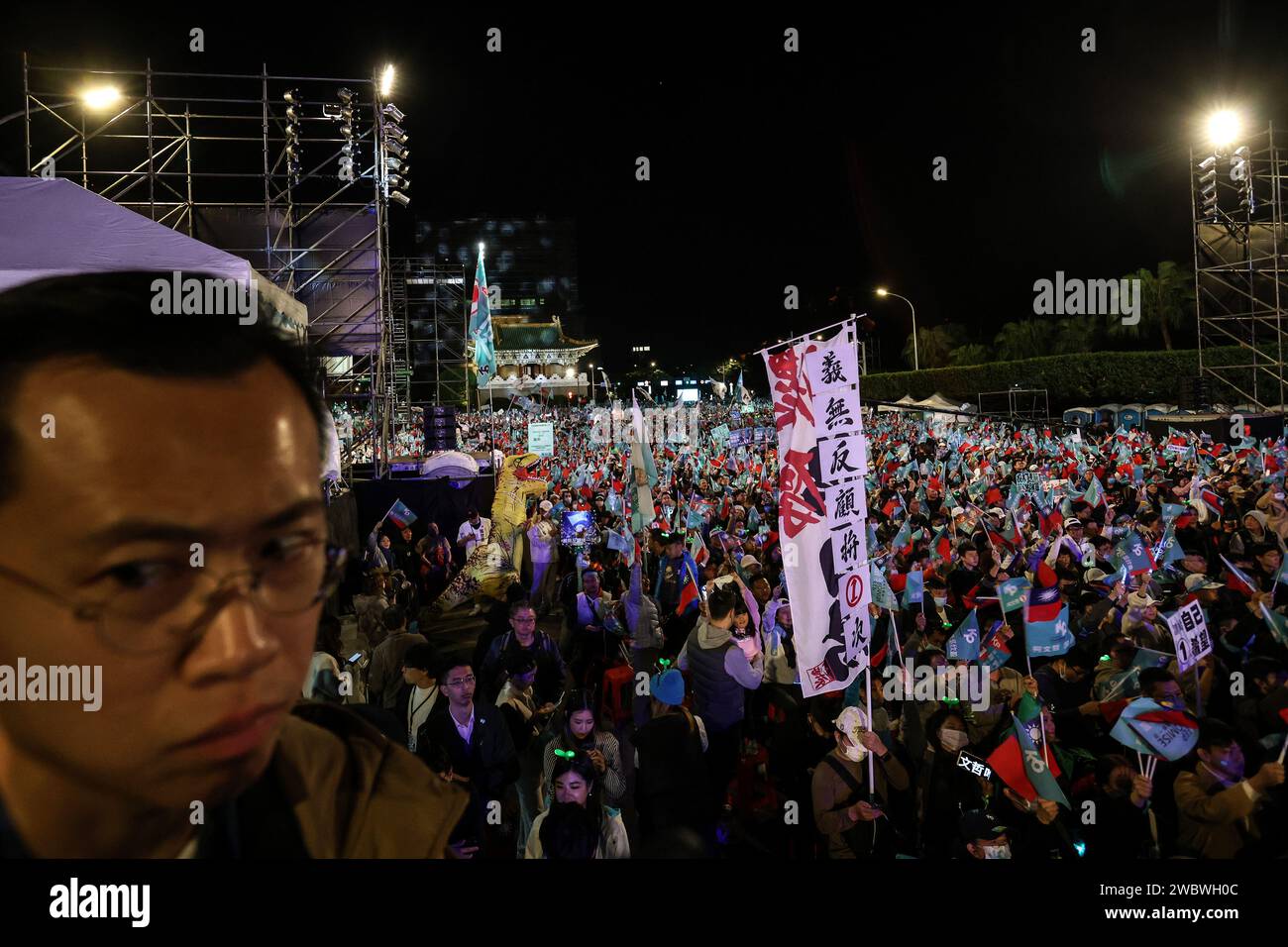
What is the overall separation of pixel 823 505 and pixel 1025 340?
48.3m

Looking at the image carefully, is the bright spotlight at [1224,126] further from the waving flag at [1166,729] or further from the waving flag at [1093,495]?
the waving flag at [1166,729]

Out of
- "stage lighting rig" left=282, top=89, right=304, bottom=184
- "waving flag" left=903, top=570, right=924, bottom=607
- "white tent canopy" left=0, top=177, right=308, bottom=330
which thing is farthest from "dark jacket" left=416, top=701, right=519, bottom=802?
"stage lighting rig" left=282, top=89, right=304, bottom=184

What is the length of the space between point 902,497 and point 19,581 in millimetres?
14151

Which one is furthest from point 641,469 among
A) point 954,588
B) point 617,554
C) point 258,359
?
point 258,359

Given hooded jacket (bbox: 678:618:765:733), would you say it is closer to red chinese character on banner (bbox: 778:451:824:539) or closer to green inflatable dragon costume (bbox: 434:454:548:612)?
red chinese character on banner (bbox: 778:451:824:539)

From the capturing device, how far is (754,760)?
5.93 meters

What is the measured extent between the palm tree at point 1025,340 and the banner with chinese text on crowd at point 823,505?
45520mm

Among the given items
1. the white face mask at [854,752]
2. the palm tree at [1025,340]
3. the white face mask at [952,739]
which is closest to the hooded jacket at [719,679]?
the white face mask at [854,752]

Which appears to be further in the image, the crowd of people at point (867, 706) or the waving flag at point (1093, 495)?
the waving flag at point (1093, 495)

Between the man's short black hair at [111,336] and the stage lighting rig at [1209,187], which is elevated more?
the stage lighting rig at [1209,187]

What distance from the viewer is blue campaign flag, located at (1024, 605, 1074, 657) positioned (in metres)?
6.65

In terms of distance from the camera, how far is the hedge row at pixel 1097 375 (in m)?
35.3
